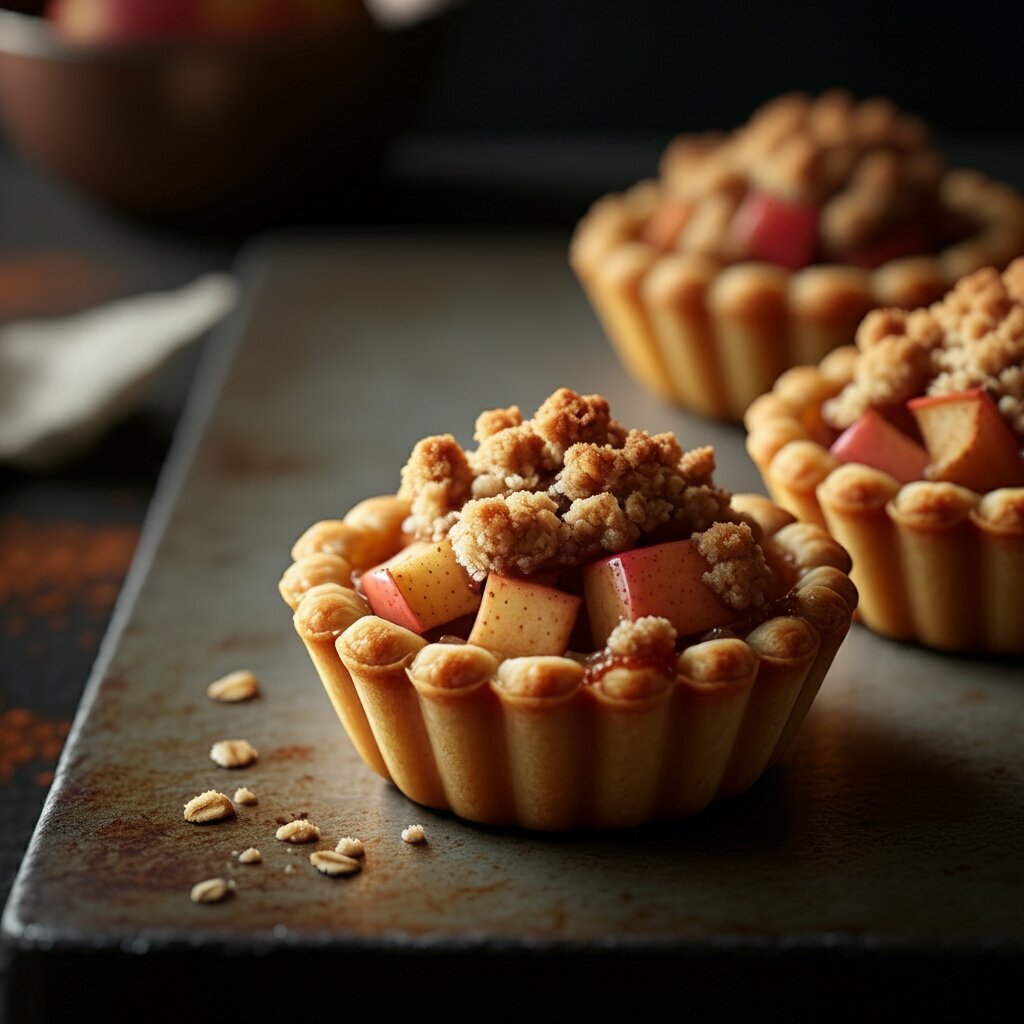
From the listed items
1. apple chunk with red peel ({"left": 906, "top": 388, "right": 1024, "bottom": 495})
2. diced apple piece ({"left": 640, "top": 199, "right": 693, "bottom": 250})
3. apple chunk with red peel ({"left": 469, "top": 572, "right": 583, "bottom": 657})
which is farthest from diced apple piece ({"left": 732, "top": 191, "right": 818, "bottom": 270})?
apple chunk with red peel ({"left": 469, "top": 572, "right": 583, "bottom": 657})

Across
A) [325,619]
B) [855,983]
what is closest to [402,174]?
[325,619]

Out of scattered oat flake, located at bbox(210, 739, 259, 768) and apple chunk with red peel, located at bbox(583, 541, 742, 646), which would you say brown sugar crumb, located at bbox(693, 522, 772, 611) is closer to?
apple chunk with red peel, located at bbox(583, 541, 742, 646)

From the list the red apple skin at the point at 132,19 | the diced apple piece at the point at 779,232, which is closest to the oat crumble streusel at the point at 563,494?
the diced apple piece at the point at 779,232

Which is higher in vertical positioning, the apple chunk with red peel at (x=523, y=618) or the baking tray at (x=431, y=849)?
the apple chunk with red peel at (x=523, y=618)

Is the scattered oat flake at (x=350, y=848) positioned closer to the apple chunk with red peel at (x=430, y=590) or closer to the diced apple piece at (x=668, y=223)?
the apple chunk with red peel at (x=430, y=590)

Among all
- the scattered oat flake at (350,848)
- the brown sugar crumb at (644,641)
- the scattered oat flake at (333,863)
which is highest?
the brown sugar crumb at (644,641)

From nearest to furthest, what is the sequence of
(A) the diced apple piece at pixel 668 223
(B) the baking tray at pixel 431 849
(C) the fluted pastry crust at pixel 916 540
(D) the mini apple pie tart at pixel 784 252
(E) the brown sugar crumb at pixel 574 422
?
1. (B) the baking tray at pixel 431 849
2. (E) the brown sugar crumb at pixel 574 422
3. (C) the fluted pastry crust at pixel 916 540
4. (D) the mini apple pie tart at pixel 784 252
5. (A) the diced apple piece at pixel 668 223
